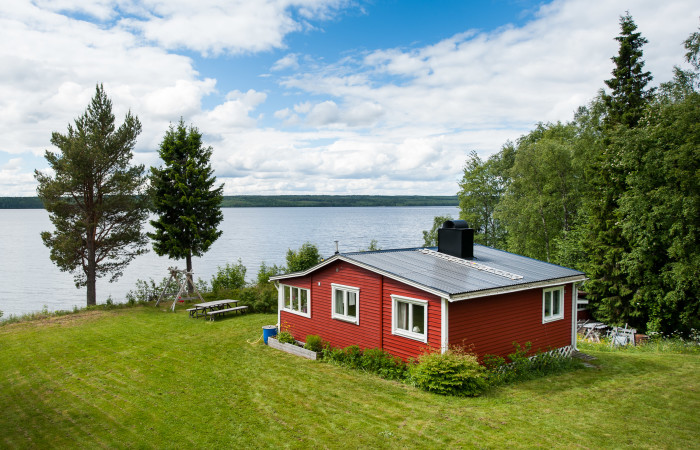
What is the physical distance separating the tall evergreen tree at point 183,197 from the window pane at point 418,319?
56.6 feet

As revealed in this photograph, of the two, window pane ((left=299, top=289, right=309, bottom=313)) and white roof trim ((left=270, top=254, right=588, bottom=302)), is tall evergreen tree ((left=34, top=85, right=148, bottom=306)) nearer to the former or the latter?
window pane ((left=299, top=289, right=309, bottom=313))

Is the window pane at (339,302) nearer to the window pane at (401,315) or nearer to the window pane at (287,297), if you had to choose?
the window pane at (401,315)

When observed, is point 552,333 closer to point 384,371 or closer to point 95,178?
point 384,371

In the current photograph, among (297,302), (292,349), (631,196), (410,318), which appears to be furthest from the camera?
(631,196)

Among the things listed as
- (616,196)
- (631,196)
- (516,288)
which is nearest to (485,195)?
(616,196)

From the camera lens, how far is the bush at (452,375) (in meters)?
11.0

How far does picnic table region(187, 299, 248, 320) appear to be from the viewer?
72.2 feet

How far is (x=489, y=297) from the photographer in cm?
1245

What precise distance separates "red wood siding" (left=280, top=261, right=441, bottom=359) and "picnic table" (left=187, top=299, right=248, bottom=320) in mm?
6737

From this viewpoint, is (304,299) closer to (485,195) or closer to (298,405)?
(298,405)

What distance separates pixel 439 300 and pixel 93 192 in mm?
21992

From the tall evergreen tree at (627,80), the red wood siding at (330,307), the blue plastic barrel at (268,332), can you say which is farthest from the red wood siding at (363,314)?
the tall evergreen tree at (627,80)

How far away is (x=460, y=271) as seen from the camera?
1382 cm

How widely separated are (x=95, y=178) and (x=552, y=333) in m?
24.1
